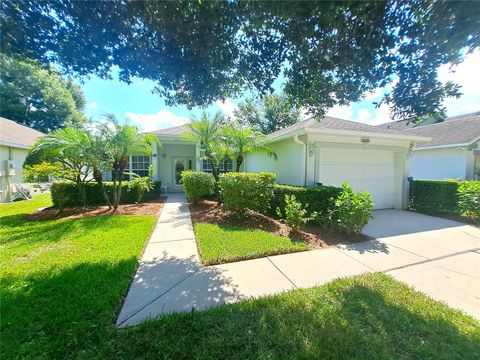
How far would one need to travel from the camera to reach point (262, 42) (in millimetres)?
3682

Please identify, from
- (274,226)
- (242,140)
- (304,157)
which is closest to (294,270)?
(274,226)

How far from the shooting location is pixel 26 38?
10.5 feet

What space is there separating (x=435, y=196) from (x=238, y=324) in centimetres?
1012

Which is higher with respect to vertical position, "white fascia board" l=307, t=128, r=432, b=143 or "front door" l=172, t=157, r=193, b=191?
"white fascia board" l=307, t=128, r=432, b=143

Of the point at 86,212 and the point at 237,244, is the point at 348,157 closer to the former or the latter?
the point at 237,244

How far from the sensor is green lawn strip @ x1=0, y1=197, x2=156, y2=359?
7.25ft

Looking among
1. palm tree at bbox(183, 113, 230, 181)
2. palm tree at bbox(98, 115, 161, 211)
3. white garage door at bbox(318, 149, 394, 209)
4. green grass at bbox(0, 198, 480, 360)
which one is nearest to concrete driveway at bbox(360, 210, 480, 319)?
green grass at bbox(0, 198, 480, 360)

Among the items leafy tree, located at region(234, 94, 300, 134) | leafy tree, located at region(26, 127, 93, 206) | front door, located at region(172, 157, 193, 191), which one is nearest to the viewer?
leafy tree, located at region(26, 127, 93, 206)

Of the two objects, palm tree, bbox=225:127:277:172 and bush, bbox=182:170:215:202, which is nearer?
palm tree, bbox=225:127:277:172

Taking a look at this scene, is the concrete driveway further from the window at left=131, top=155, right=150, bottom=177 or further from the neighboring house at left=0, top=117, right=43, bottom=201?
the neighboring house at left=0, top=117, right=43, bottom=201

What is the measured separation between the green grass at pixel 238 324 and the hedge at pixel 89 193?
5310mm

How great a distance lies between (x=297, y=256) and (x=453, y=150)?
13888 millimetres

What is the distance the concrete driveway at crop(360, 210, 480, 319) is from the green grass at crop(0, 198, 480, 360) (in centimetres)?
47

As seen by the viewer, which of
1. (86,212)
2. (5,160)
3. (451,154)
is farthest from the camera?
(451,154)
